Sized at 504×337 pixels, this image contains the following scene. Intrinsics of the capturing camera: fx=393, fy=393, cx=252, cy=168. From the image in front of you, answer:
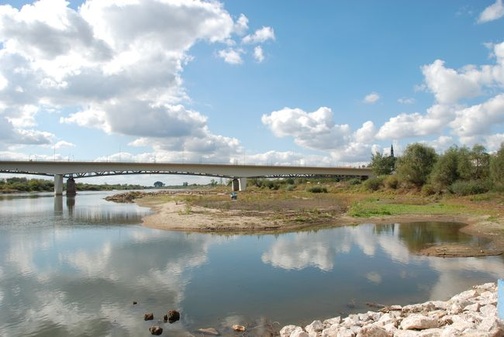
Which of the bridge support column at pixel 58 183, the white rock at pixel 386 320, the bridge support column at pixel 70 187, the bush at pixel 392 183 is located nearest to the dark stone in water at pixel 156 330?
the white rock at pixel 386 320

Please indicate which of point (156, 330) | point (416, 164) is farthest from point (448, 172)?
point (156, 330)

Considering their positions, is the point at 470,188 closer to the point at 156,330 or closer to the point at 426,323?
the point at 426,323

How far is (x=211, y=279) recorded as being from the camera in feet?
63.4

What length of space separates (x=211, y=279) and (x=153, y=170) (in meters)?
92.6

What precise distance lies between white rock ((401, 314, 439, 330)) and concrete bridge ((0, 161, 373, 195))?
9860 cm

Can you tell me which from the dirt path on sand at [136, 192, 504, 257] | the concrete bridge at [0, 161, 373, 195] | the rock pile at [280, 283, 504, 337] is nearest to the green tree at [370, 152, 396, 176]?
the concrete bridge at [0, 161, 373, 195]

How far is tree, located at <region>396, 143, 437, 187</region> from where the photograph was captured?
8312 cm

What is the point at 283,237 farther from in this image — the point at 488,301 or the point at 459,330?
the point at 459,330

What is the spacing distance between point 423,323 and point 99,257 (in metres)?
20.2

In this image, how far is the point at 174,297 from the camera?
53.9ft

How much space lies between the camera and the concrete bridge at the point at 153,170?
9775 cm

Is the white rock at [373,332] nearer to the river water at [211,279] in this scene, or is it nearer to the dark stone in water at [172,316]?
the river water at [211,279]

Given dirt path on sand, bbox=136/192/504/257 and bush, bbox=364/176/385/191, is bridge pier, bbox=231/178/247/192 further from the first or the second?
dirt path on sand, bbox=136/192/504/257

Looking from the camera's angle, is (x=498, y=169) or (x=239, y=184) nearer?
(x=498, y=169)
